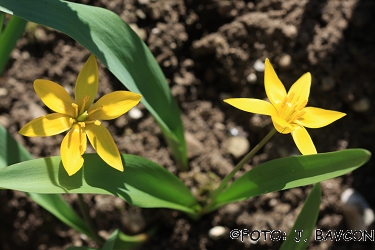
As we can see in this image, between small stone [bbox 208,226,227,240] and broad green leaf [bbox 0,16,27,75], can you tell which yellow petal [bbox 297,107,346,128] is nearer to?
small stone [bbox 208,226,227,240]

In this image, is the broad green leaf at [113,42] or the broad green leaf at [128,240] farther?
the broad green leaf at [128,240]

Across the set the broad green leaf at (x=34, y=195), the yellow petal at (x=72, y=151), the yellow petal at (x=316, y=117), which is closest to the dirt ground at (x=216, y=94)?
the broad green leaf at (x=34, y=195)

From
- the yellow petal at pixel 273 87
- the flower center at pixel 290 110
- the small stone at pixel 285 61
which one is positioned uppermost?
the yellow petal at pixel 273 87

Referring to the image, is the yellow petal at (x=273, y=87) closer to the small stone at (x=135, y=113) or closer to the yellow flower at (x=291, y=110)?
the yellow flower at (x=291, y=110)

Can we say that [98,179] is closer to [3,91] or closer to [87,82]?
[87,82]

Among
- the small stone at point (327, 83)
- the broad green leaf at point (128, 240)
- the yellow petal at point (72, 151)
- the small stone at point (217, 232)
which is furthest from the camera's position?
the small stone at point (327, 83)

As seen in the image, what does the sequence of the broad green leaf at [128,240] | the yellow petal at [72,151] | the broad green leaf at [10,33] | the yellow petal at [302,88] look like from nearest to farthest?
1. the yellow petal at [72,151]
2. the yellow petal at [302,88]
3. the broad green leaf at [10,33]
4. the broad green leaf at [128,240]

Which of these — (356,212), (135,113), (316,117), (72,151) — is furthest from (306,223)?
(135,113)

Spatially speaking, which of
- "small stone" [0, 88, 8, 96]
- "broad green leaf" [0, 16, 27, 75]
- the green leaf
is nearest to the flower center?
the green leaf
